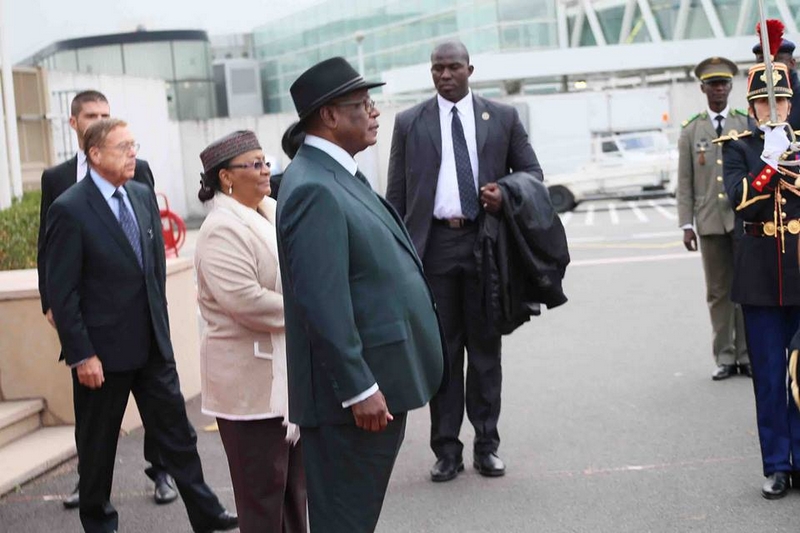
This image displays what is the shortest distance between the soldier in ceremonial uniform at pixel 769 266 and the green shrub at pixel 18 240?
600 cm

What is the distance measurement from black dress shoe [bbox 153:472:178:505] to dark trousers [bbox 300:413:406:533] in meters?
2.70

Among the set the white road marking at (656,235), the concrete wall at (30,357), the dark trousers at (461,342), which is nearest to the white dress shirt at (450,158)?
the dark trousers at (461,342)

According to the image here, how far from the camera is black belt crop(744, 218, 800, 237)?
5848 millimetres

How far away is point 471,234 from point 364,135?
8.28 feet

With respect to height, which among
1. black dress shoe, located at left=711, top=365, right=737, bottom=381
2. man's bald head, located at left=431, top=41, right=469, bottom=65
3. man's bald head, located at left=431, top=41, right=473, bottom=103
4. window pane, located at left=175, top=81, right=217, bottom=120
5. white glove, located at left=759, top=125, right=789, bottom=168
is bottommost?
black dress shoe, located at left=711, top=365, right=737, bottom=381

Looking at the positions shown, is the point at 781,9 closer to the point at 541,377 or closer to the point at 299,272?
the point at 541,377

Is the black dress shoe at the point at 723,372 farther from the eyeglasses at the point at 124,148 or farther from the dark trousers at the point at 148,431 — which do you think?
the eyeglasses at the point at 124,148

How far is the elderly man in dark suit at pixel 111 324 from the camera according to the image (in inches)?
211

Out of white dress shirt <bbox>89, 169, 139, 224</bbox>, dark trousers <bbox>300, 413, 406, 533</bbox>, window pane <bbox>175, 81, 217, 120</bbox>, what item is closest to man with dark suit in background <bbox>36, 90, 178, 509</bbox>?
white dress shirt <bbox>89, 169, 139, 224</bbox>

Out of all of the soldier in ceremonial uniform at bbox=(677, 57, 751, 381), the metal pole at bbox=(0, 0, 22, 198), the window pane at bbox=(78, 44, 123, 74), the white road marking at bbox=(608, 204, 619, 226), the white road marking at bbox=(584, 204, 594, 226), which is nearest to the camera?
the soldier in ceremonial uniform at bbox=(677, 57, 751, 381)

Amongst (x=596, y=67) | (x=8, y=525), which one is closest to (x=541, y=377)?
(x=8, y=525)

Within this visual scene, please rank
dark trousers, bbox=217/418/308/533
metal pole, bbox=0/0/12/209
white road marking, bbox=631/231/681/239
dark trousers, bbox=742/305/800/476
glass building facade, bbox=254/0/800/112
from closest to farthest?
dark trousers, bbox=217/418/308/533
dark trousers, bbox=742/305/800/476
metal pole, bbox=0/0/12/209
white road marking, bbox=631/231/681/239
glass building facade, bbox=254/0/800/112

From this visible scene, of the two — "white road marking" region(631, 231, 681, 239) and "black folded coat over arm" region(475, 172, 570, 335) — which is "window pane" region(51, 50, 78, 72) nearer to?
"white road marking" region(631, 231, 681, 239)

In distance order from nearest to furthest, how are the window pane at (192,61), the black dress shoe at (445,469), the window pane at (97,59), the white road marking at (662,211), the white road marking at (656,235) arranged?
the black dress shoe at (445,469) → the white road marking at (656,235) → the white road marking at (662,211) → the window pane at (192,61) → the window pane at (97,59)
